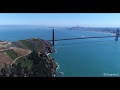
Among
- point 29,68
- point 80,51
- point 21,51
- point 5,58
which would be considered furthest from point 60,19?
point 5,58

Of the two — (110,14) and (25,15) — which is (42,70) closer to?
(25,15)

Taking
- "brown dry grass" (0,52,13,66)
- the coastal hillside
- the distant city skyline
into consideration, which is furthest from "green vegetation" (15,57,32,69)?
the distant city skyline

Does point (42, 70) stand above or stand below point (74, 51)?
below

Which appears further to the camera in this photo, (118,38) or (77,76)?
(118,38)

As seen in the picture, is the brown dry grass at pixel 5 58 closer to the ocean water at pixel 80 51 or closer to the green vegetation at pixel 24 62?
the green vegetation at pixel 24 62

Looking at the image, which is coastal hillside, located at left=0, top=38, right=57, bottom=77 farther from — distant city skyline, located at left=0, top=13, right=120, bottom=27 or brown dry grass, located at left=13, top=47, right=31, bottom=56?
distant city skyline, located at left=0, top=13, right=120, bottom=27

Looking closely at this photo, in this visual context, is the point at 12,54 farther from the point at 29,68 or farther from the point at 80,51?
the point at 80,51

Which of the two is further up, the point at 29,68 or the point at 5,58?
the point at 5,58
